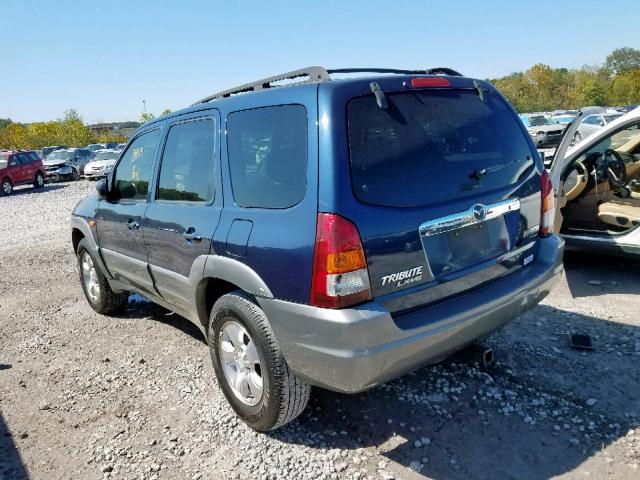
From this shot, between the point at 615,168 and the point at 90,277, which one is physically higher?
the point at 615,168

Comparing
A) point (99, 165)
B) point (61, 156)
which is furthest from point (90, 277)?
point (61, 156)

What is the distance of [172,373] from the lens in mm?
3914

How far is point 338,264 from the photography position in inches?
91.2

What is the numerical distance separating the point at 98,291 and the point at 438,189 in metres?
3.99

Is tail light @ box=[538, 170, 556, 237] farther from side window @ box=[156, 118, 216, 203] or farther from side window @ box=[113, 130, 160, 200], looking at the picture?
side window @ box=[113, 130, 160, 200]

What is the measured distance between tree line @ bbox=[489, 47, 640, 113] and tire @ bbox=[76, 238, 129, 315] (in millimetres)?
61595

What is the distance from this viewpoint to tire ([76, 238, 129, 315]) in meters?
5.07

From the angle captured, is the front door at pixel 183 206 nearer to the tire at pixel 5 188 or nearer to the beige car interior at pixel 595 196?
the beige car interior at pixel 595 196

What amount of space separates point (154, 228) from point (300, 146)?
5.37 feet

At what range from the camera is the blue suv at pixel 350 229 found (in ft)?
7.73

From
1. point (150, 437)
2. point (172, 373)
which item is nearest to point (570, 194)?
point (172, 373)

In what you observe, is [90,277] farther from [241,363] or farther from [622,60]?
[622,60]

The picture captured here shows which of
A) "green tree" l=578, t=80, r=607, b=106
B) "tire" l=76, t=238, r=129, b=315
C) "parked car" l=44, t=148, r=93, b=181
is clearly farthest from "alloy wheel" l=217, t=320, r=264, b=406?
"green tree" l=578, t=80, r=607, b=106

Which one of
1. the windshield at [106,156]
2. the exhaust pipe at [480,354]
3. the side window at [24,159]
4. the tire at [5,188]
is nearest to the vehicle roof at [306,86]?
the exhaust pipe at [480,354]
